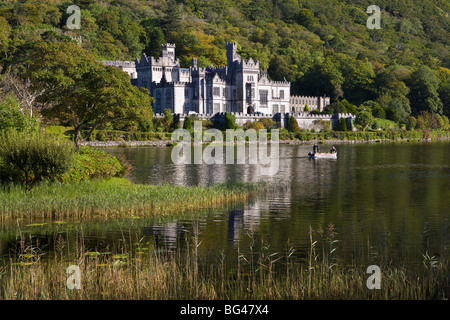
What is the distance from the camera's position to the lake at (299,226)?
18625 millimetres

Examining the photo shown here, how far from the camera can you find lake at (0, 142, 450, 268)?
61.1 ft

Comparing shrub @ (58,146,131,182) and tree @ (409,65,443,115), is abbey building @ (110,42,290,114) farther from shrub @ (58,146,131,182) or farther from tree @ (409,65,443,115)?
shrub @ (58,146,131,182)

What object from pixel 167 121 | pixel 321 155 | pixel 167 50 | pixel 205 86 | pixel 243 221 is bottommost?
pixel 243 221

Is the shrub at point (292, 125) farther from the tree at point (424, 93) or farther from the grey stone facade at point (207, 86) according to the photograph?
the tree at point (424, 93)

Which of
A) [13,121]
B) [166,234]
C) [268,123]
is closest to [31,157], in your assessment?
[13,121]

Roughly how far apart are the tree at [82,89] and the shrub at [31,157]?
8.55 m

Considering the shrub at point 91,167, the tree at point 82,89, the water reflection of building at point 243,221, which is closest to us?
the water reflection of building at point 243,221

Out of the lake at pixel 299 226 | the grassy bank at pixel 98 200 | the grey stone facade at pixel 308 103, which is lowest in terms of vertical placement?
the lake at pixel 299 226

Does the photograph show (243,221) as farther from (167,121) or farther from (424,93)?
(424,93)

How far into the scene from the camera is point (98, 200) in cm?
2380

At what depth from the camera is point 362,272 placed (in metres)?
14.9

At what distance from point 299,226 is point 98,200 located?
751cm

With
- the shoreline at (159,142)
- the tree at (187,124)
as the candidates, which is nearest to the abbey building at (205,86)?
the tree at (187,124)
